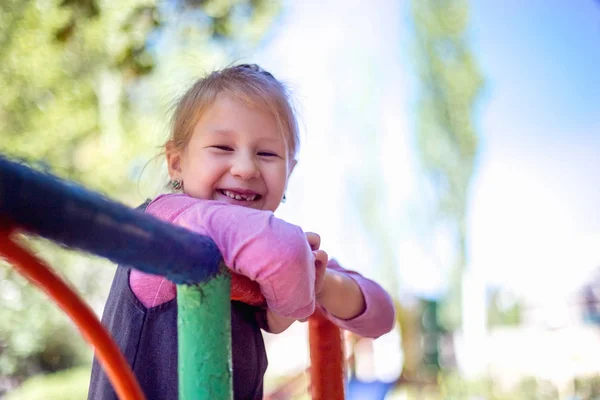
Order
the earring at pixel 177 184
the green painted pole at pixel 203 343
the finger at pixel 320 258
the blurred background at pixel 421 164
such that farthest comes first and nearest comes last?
the blurred background at pixel 421 164 → the earring at pixel 177 184 → the finger at pixel 320 258 → the green painted pole at pixel 203 343

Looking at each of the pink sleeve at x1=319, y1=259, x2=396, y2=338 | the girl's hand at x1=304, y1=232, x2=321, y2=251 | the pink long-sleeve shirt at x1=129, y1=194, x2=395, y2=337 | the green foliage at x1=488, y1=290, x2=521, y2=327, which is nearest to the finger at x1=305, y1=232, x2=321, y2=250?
the girl's hand at x1=304, y1=232, x2=321, y2=251

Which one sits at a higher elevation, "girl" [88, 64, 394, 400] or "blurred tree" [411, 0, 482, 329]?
"blurred tree" [411, 0, 482, 329]

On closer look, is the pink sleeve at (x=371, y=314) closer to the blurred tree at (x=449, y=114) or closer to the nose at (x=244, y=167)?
the nose at (x=244, y=167)

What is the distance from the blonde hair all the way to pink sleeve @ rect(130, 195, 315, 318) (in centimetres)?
34

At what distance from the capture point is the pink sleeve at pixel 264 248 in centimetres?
52

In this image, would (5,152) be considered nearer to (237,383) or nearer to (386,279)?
(237,383)

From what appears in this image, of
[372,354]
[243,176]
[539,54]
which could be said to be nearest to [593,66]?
[539,54]

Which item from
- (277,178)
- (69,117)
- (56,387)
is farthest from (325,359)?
(69,117)

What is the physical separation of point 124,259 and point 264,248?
157 mm

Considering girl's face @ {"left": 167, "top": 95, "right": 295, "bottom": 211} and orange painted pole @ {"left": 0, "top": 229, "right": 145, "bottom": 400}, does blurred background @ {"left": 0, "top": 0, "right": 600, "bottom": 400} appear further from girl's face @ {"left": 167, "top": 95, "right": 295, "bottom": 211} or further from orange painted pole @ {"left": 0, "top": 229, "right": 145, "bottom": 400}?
orange painted pole @ {"left": 0, "top": 229, "right": 145, "bottom": 400}

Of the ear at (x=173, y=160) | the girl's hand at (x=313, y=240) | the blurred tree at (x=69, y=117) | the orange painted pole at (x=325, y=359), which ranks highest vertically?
the blurred tree at (x=69, y=117)

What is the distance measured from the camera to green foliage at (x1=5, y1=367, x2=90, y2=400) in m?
5.73

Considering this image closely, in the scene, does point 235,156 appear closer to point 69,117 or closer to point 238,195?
point 238,195

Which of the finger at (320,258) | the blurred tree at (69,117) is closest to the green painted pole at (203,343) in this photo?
the finger at (320,258)
